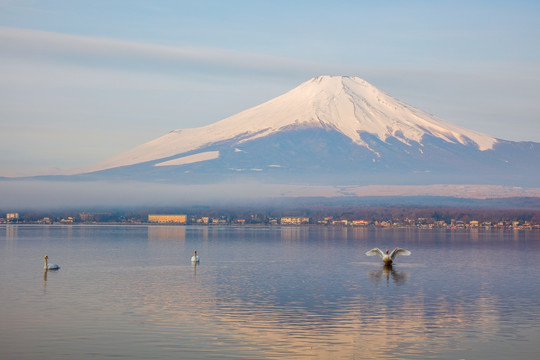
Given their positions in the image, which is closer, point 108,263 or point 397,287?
point 397,287

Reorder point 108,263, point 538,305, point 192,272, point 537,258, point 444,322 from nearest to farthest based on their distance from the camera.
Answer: point 444,322, point 538,305, point 192,272, point 108,263, point 537,258

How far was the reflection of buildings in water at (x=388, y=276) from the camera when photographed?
47.7 metres

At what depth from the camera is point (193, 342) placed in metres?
25.5

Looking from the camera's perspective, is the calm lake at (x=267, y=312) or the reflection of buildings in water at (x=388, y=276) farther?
the reflection of buildings in water at (x=388, y=276)

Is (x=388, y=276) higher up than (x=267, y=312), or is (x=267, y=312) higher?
(x=388, y=276)

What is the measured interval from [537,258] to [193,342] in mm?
53303

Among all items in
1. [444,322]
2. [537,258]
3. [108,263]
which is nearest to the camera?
[444,322]

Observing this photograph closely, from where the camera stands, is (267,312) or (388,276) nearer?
(267,312)

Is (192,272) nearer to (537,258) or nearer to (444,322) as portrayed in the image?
(444,322)

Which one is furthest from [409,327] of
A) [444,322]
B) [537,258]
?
[537,258]

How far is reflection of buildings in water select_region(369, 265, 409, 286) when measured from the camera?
156 feet

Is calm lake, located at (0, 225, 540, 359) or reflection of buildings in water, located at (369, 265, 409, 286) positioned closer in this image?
calm lake, located at (0, 225, 540, 359)

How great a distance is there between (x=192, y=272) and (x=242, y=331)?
83.3 ft

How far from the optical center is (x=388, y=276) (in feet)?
168
